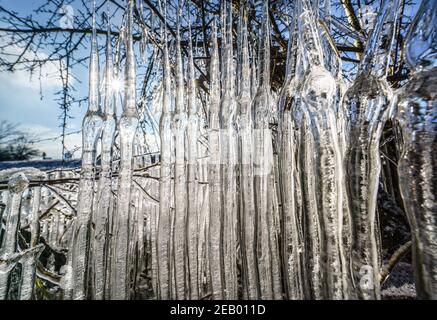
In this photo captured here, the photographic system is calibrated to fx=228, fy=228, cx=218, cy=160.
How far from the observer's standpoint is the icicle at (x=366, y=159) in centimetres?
67

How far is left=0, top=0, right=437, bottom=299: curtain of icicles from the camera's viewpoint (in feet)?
1.92

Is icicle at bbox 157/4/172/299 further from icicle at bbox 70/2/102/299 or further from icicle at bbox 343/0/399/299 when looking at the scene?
icicle at bbox 343/0/399/299

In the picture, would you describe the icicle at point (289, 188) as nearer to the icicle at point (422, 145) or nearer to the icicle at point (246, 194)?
the icicle at point (246, 194)

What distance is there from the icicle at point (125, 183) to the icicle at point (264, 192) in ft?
1.95

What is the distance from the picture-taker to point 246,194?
3.72 ft

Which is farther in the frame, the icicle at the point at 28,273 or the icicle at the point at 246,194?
the icicle at the point at 246,194

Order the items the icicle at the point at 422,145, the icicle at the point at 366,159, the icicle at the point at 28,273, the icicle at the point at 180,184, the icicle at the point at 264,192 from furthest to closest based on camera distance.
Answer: the icicle at the point at 180,184, the icicle at the point at 264,192, the icicle at the point at 28,273, the icicle at the point at 366,159, the icicle at the point at 422,145

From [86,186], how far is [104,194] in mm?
86

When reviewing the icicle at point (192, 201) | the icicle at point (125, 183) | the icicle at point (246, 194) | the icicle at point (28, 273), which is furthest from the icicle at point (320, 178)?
the icicle at point (28, 273)

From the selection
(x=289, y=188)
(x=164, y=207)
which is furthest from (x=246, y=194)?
(x=164, y=207)

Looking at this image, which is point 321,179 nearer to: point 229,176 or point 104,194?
point 229,176

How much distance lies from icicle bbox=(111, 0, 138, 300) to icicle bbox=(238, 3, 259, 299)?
1.73 ft

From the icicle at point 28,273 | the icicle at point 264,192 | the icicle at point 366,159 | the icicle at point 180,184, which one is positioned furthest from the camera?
the icicle at point 180,184

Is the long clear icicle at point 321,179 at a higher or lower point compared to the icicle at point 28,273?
higher
